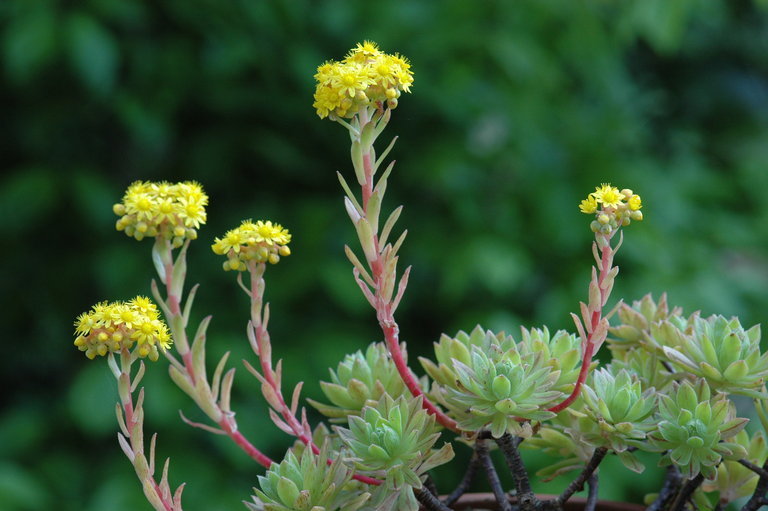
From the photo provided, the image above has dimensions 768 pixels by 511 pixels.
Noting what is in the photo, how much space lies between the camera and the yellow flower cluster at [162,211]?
0.60 metres

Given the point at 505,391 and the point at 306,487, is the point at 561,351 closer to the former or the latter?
the point at 505,391

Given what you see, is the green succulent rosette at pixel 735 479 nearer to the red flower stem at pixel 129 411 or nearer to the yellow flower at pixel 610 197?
the yellow flower at pixel 610 197

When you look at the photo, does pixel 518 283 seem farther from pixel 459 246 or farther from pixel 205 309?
pixel 205 309

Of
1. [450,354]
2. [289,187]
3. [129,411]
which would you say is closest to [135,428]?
[129,411]

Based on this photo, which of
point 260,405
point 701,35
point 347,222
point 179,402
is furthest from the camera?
point 701,35

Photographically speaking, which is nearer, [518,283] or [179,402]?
[179,402]

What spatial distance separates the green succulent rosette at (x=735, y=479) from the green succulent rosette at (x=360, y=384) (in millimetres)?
251

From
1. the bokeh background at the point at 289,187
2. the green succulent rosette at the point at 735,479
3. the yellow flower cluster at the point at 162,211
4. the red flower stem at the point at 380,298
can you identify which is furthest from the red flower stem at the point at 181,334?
the bokeh background at the point at 289,187

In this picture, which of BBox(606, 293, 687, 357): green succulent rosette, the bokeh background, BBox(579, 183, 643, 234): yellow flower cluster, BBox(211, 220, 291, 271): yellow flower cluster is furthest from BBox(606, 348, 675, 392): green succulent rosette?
the bokeh background

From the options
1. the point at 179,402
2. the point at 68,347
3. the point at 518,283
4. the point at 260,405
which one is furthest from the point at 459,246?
the point at 68,347

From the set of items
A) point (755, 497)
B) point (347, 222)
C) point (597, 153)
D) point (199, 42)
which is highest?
point (199, 42)

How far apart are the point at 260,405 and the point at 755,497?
56.2 inches

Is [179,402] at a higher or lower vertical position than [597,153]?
lower

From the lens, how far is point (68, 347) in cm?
209
